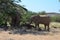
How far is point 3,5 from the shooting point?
20.2m

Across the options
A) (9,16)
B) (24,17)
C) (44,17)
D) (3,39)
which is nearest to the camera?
(3,39)

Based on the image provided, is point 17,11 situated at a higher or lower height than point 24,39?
higher

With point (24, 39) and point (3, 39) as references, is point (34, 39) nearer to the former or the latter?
point (24, 39)

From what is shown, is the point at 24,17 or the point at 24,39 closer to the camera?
the point at 24,39

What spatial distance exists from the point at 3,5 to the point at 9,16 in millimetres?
1656

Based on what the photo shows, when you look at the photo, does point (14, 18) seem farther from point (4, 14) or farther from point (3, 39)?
point (3, 39)

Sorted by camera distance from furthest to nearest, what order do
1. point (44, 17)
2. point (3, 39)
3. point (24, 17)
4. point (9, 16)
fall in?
point (24, 17) < point (9, 16) < point (44, 17) < point (3, 39)

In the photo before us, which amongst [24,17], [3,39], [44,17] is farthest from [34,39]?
[24,17]

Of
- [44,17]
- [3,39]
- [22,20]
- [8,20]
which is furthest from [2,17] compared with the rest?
[3,39]

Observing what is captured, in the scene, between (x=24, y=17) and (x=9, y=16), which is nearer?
(x=9, y=16)

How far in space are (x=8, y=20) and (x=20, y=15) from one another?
4.67ft

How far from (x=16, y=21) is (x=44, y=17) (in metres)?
3.14

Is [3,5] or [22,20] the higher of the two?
[3,5]

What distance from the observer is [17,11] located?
21.0 meters
